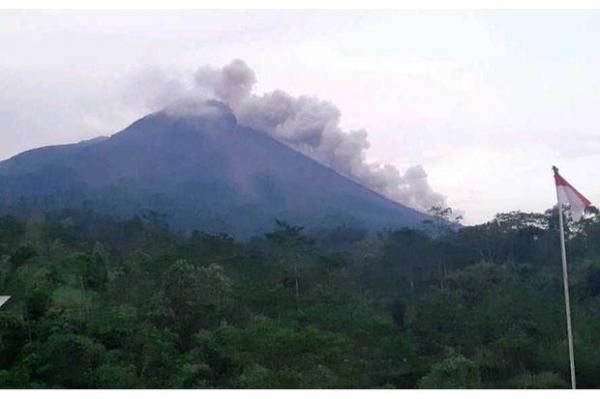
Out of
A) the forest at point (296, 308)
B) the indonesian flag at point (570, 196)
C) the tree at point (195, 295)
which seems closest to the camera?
the indonesian flag at point (570, 196)

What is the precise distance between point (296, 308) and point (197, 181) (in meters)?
9.28

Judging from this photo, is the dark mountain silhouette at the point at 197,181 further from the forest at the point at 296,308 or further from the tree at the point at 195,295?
the tree at the point at 195,295

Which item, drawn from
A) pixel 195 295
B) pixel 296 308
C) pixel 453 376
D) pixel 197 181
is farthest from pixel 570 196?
pixel 197 181


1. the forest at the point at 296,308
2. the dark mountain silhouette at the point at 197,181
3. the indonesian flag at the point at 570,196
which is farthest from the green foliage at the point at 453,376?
the dark mountain silhouette at the point at 197,181

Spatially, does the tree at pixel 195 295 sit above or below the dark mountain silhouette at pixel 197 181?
below

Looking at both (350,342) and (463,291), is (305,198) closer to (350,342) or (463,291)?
(463,291)

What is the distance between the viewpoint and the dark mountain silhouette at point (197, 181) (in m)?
16.5

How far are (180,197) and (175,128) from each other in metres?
2.97

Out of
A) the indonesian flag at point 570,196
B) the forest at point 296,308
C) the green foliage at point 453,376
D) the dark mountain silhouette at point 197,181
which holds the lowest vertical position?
the green foliage at point 453,376

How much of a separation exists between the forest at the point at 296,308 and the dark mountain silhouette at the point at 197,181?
2565mm

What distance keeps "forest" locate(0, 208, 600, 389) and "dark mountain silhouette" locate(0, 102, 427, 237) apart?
2.56m

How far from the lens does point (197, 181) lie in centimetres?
1850

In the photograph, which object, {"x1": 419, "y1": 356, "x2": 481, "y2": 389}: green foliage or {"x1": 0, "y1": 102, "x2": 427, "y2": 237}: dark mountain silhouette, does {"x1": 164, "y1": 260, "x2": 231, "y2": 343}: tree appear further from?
{"x1": 0, "y1": 102, "x2": 427, "y2": 237}: dark mountain silhouette

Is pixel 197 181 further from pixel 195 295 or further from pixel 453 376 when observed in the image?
pixel 453 376
